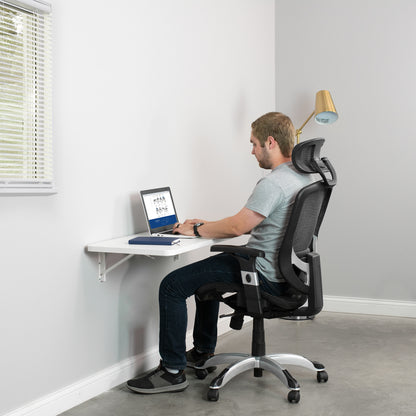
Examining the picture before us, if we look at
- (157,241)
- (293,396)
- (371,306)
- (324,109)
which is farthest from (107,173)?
(371,306)

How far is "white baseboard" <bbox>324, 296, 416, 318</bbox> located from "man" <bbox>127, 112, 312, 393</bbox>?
2.06 m

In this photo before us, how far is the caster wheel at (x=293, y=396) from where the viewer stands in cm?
265

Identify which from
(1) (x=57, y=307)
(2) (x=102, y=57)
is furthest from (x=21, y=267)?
(2) (x=102, y=57)

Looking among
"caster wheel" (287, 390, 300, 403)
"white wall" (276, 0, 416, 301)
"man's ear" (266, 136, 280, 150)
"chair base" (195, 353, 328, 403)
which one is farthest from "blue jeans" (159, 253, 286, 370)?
"white wall" (276, 0, 416, 301)

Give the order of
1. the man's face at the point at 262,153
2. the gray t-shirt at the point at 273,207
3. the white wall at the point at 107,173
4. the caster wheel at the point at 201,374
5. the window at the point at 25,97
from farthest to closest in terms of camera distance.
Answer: the caster wheel at the point at 201,374, the man's face at the point at 262,153, the gray t-shirt at the point at 273,207, the white wall at the point at 107,173, the window at the point at 25,97

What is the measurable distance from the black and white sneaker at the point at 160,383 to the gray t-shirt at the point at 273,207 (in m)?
0.67

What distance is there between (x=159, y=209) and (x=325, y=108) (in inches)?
71.3

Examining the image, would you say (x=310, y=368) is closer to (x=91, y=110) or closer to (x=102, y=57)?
(x=91, y=110)

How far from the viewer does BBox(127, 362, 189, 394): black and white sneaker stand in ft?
9.05

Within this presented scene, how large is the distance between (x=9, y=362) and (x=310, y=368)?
147 cm

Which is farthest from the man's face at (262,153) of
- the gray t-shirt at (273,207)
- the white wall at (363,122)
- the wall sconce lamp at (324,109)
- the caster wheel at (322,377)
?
the white wall at (363,122)

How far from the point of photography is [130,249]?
254 cm

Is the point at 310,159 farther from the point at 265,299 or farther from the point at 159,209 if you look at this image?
the point at 159,209

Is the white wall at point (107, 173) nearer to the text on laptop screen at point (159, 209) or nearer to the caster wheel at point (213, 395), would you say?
the text on laptop screen at point (159, 209)
